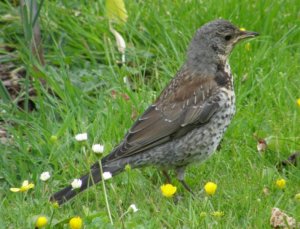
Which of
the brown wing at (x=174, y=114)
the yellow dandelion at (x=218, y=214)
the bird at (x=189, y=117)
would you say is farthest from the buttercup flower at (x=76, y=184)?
the yellow dandelion at (x=218, y=214)

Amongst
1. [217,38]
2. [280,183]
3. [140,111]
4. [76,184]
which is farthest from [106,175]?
[217,38]

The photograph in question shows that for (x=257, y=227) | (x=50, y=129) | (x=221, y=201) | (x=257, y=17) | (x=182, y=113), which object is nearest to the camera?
(x=257, y=227)

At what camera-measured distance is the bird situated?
573cm

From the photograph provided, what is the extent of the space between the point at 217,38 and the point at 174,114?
0.67 metres

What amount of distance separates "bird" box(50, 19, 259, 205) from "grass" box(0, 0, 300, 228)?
19 centimetres

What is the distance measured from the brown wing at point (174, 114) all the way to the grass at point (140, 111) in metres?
0.27

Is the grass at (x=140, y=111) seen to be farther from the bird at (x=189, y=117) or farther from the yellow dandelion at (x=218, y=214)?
the bird at (x=189, y=117)

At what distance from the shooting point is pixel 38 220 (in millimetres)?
4727

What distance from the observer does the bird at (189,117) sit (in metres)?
5.73

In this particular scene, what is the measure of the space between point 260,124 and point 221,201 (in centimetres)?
109

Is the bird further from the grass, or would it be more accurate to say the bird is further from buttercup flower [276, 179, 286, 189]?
buttercup flower [276, 179, 286, 189]

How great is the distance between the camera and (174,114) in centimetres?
593

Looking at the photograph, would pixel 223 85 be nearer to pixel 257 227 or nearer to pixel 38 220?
pixel 257 227

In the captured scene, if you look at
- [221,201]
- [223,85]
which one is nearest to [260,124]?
[223,85]
